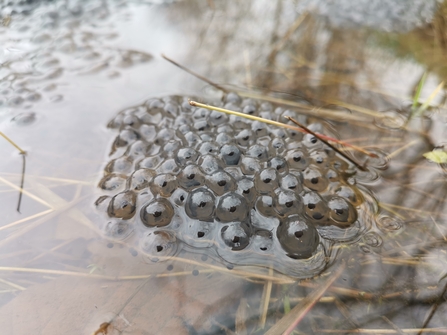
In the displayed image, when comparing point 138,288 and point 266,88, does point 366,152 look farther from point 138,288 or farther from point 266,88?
point 138,288

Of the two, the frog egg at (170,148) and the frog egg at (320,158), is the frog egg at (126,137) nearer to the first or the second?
the frog egg at (170,148)

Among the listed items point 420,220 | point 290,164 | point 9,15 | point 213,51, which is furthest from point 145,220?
point 9,15

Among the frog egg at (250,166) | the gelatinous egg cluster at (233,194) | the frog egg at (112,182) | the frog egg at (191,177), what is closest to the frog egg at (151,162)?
the gelatinous egg cluster at (233,194)

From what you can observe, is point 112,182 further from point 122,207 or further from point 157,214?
point 157,214

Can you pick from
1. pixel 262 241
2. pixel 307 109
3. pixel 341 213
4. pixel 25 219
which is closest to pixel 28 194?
pixel 25 219

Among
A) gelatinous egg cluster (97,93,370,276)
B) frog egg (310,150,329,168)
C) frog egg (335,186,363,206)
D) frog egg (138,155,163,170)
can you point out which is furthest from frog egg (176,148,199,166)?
frog egg (335,186,363,206)
